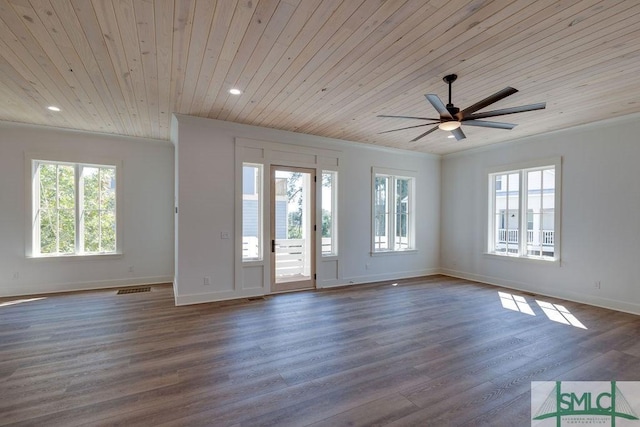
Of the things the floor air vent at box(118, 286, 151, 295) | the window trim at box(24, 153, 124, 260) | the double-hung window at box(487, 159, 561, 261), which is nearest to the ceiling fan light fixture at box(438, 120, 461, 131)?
the double-hung window at box(487, 159, 561, 261)

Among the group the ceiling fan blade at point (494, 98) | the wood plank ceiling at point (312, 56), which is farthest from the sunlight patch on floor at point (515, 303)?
the ceiling fan blade at point (494, 98)

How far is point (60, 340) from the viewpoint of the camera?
3.20 m

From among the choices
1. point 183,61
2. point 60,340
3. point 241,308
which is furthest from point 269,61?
point 60,340

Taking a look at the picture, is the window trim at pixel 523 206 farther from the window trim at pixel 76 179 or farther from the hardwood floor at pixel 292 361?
the window trim at pixel 76 179

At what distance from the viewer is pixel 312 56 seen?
276 centimetres

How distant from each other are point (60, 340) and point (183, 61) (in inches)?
124

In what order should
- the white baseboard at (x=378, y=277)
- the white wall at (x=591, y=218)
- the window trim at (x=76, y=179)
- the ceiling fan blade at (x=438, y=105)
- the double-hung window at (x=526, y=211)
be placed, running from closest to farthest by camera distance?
the ceiling fan blade at (x=438, y=105), the white wall at (x=591, y=218), the window trim at (x=76, y=179), the double-hung window at (x=526, y=211), the white baseboard at (x=378, y=277)

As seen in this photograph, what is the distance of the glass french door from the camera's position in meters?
5.31

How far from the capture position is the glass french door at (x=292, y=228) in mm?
5309

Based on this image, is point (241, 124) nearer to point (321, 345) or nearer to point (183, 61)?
point (183, 61)

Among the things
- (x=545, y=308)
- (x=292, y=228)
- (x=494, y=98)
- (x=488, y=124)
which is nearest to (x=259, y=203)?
(x=292, y=228)

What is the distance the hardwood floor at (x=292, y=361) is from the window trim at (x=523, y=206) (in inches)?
38.2
